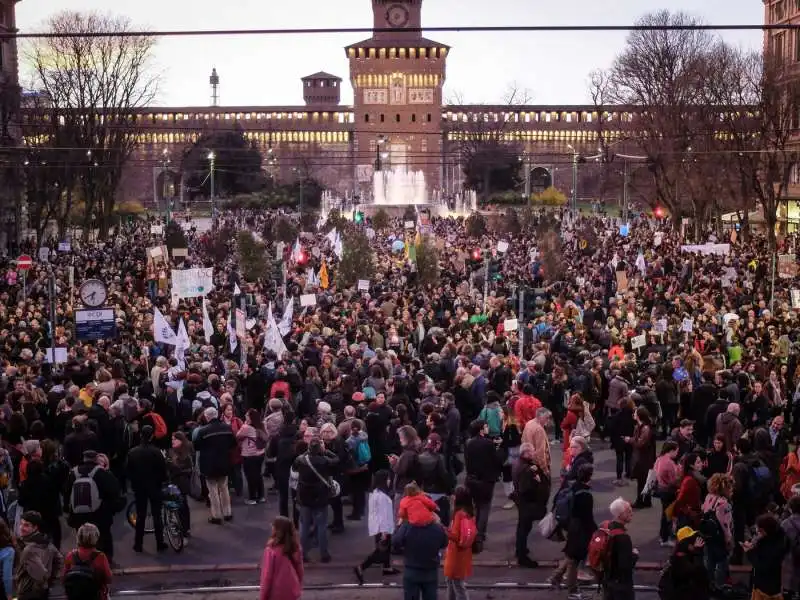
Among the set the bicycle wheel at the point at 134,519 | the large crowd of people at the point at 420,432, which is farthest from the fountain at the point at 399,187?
the bicycle wheel at the point at 134,519

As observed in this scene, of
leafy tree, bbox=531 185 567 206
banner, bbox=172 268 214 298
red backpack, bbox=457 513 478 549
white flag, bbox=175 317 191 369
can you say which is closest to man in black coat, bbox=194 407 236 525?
red backpack, bbox=457 513 478 549

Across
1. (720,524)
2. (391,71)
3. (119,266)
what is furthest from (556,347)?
(391,71)

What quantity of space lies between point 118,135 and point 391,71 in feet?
217

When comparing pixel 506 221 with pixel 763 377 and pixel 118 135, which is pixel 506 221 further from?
pixel 763 377

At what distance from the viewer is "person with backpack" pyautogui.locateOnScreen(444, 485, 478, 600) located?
353 inches

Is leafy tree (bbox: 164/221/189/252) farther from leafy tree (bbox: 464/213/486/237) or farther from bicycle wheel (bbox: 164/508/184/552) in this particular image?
bicycle wheel (bbox: 164/508/184/552)

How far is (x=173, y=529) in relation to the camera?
37.3 ft

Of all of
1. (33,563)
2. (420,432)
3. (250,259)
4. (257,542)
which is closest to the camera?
(33,563)

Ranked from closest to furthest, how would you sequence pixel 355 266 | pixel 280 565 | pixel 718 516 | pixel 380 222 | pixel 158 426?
pixel 280 565
pixel 718 516
pixel 158 426
pixel 355 266
pixel 380 222

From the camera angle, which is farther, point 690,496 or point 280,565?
point 690,496

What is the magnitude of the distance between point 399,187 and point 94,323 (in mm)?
85941

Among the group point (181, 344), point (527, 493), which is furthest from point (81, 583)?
point (181, 344)

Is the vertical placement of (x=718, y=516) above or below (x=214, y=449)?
below

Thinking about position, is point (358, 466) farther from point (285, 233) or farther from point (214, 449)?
point (285, 233)
